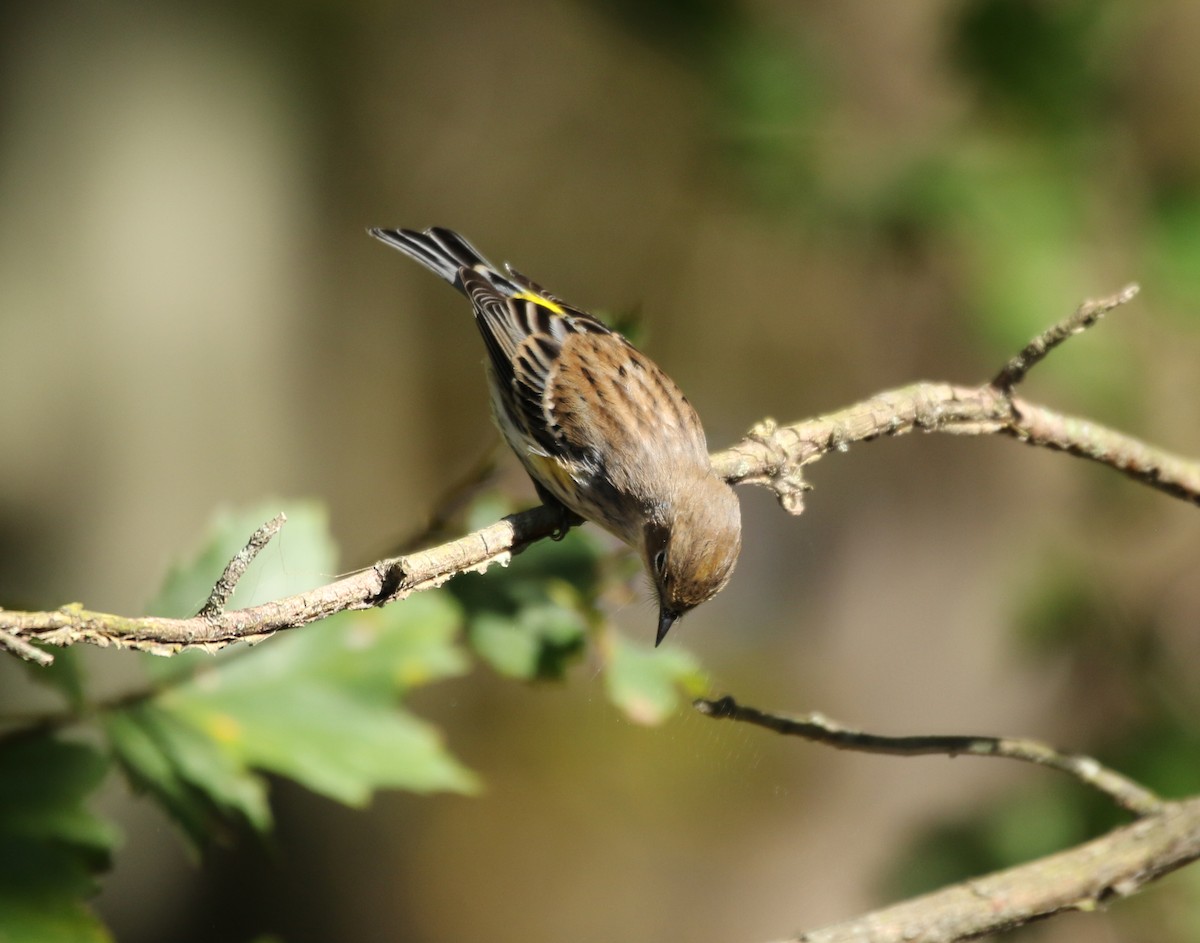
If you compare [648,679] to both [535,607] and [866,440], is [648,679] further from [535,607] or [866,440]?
[866,440]

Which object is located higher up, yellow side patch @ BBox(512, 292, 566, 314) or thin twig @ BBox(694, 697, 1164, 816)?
yellow side patch @ BBox(512, 292, 566, 314)

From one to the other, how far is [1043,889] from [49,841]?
5.34ft

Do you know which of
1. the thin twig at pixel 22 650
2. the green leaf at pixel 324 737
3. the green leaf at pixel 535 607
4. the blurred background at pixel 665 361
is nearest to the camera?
the thin twig at pixel 22 650

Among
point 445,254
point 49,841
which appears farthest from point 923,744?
Answer: point 445,254

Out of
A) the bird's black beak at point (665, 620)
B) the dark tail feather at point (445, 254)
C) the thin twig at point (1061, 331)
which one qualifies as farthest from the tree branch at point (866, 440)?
the dark tail feather at point (445, 254)

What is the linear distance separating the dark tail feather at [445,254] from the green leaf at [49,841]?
1.79m

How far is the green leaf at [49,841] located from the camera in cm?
171

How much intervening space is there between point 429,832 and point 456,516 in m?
5.29

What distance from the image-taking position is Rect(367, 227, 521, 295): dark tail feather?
328cm

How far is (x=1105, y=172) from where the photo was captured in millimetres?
3531

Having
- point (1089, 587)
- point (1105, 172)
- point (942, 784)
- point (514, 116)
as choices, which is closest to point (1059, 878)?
point (1089, 587)

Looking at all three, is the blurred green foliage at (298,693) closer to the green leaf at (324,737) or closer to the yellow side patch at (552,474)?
the green leaf at (324,737)

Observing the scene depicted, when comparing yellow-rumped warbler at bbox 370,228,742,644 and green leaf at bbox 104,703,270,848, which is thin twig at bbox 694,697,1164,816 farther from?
green leaf at bbox 104,703,270,848

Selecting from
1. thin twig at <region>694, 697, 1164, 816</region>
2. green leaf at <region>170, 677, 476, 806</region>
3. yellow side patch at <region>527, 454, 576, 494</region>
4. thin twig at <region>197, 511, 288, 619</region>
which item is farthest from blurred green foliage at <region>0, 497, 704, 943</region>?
thin twig at <region>197, 511, 288, 619</region>
